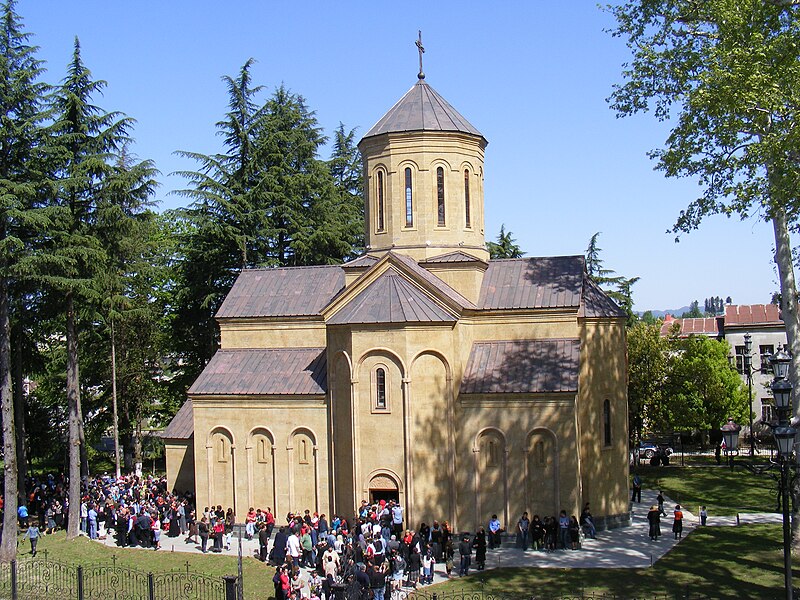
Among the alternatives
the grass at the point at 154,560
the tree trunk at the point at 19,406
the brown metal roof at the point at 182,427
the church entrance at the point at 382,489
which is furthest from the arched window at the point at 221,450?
the tree trunk at the point at 19,406

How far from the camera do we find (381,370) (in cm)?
2486

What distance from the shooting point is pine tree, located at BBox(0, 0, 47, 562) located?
24531 mm

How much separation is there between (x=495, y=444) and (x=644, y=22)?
1228 centimetres

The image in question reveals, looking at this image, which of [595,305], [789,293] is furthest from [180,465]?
[789,293]

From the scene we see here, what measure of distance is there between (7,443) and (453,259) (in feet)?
47.4

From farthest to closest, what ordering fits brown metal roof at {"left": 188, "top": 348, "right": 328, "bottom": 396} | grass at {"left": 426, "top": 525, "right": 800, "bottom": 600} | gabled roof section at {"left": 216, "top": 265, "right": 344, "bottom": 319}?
gabled roof section at {"left": 216, "top": 265, "right": 344, "bottom": 319}, brown metal roof at {"left": 188, "top": 348, "right": 328, "bottom": 396}, grass at {"left": 426, "top": 525, "right": 800, "bottom": 600}

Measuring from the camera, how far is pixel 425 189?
28156 mm

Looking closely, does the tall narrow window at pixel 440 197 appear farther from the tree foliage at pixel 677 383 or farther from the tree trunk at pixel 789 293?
the tree foliage at pixel 677 383

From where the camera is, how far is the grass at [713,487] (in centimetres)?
2862

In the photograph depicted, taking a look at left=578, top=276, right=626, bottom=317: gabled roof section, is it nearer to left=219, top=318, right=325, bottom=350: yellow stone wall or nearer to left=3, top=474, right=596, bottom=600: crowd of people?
left=3, top=474, right=596, bottom=600: crowd of people

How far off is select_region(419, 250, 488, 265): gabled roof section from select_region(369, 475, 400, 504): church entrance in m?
7.02

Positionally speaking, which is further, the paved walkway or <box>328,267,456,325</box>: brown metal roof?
<box>328,267,456,325</box>: brown metal roof

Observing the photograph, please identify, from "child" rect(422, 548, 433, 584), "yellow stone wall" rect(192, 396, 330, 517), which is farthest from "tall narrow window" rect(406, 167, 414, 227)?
"child" rect(422, 548, 433, 584)

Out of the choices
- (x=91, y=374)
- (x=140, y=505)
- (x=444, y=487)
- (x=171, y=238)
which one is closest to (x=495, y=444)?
(x=444, y=487)
